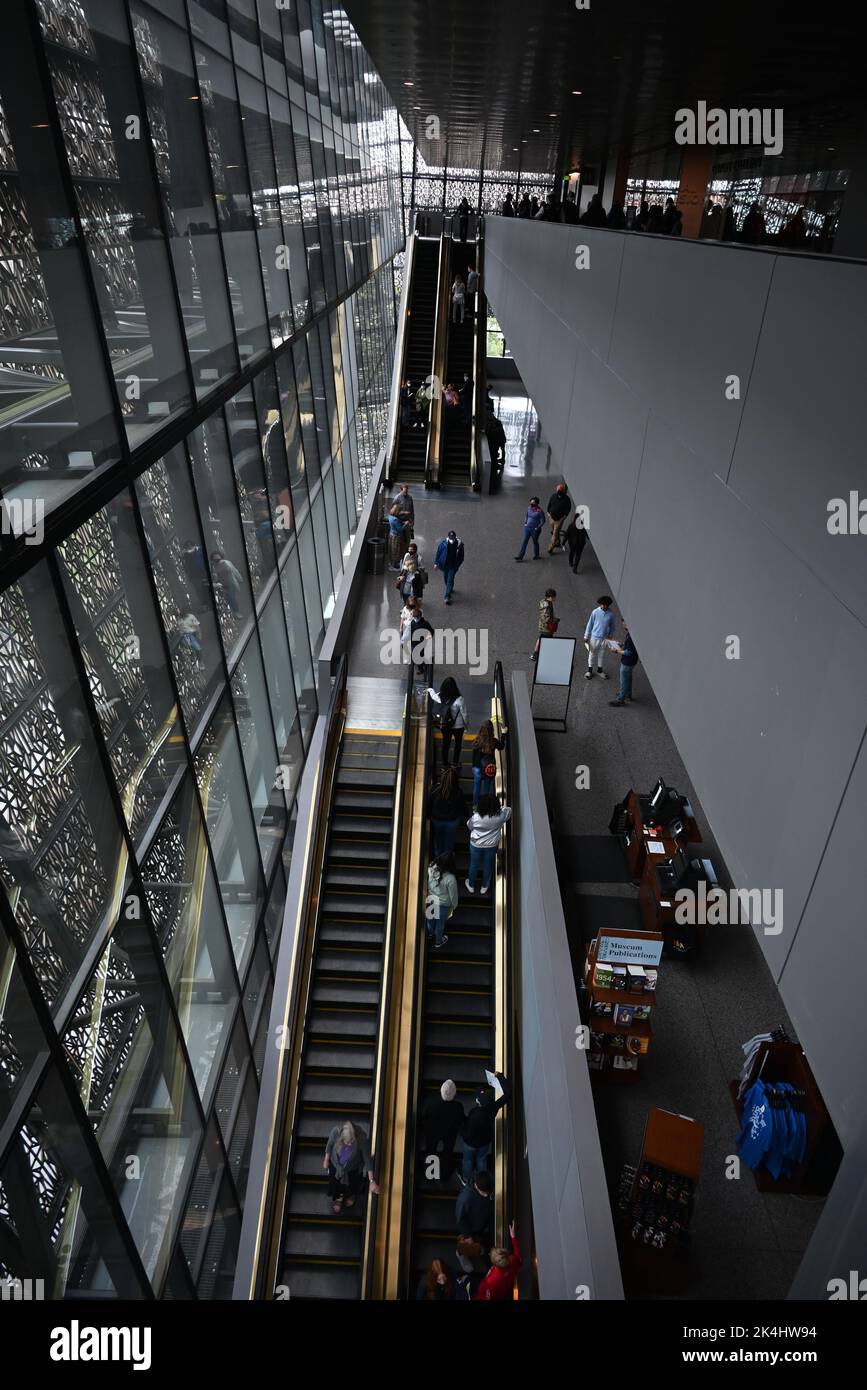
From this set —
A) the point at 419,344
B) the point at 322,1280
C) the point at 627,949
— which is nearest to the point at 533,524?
the point at 627,949

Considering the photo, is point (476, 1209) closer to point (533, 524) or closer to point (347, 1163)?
point (347, 1163)

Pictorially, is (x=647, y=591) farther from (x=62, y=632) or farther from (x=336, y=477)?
(x=336, y=477)

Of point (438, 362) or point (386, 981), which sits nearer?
point (386, 981)

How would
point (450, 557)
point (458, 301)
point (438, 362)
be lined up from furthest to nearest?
point (458, 301)
point (438, 362)
point (450, 557)

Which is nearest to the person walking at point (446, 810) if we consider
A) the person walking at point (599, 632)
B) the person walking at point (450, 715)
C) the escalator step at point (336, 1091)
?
the person walking at point (450, 715)

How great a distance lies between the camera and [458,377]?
83.5 ft

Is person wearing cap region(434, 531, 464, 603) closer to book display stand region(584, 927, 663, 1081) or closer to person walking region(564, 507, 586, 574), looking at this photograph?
person walking region(564, 507, 586, 574)

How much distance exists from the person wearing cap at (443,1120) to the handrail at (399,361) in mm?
15858

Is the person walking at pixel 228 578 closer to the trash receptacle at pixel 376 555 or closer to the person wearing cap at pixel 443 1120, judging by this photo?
the person wearing cap at pixel 443 1120

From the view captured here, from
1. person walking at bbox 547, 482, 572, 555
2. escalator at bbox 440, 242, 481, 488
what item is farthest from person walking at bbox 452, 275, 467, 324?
person walking at bbox 547, 482, 572, 555

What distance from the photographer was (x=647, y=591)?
7055 mm

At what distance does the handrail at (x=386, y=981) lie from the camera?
837 cm

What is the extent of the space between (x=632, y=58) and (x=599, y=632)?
785 centimetres
